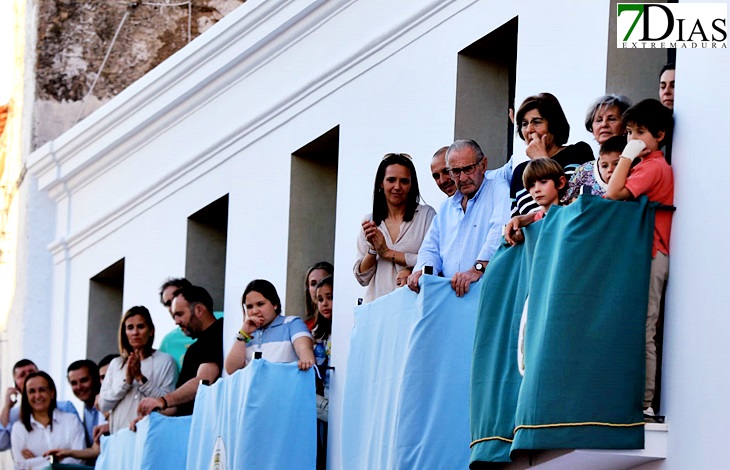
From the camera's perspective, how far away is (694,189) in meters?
10.1

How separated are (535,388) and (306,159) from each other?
23.4ft

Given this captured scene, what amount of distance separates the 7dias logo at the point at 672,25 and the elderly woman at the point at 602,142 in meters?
0.45

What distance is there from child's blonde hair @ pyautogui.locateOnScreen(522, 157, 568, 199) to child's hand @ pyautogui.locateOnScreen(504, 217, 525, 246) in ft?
0.75

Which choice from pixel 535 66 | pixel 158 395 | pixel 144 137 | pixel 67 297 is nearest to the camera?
pixel 535 66

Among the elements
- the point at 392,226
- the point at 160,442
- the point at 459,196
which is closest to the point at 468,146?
the point at 459,196

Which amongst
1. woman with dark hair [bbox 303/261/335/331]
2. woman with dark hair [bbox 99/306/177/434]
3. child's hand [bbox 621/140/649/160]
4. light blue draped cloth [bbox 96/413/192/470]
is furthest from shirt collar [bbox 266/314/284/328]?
child's hand [bbox 621/140/649/160]

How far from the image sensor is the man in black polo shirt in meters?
16.3

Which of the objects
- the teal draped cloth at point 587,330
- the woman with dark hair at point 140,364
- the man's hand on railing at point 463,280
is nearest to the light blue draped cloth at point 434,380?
A: the man's hand on railing at point 463,280

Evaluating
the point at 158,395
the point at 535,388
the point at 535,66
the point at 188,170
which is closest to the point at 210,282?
the point at 188,170

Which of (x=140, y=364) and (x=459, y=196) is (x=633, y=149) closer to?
(x=459, y=196)

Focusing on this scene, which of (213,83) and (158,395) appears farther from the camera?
(213,83)

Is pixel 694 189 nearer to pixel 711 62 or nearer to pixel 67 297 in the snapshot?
pixel 711 62

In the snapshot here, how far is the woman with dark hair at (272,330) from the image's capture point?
14.7 m

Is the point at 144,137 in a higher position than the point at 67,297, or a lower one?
higher
